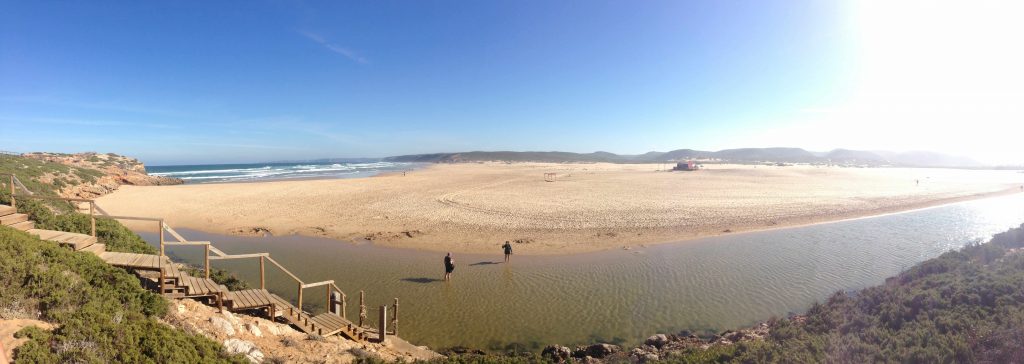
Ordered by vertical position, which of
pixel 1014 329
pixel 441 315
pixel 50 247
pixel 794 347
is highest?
pixel 50 247

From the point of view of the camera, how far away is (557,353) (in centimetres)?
852

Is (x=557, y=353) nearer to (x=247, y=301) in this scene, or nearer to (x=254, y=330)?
(x=254, y=330)

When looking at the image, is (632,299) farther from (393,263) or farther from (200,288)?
(200,288)

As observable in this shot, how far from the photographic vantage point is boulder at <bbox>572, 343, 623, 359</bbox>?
8625 mm

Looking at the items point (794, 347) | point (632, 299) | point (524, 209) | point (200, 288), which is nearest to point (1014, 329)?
point (794, 347)

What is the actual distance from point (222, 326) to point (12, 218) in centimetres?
628

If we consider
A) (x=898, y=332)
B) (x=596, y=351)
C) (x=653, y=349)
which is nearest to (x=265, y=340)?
(x=596, y=351)

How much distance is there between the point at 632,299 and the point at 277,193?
34.8 m

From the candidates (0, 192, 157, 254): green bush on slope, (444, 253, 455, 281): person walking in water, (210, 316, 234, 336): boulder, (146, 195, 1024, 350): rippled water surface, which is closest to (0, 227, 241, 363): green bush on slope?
(210, 316, 234, 336): boulder

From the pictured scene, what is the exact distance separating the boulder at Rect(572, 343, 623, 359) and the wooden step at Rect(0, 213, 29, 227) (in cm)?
1229

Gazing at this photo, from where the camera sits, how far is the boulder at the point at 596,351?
862 cm

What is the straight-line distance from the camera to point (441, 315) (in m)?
11.1

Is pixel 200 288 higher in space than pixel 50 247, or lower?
lower

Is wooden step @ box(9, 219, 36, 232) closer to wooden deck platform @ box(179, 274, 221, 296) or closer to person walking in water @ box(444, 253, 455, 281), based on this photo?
wooden deck platform @ box(179, 274, 221, 296)
